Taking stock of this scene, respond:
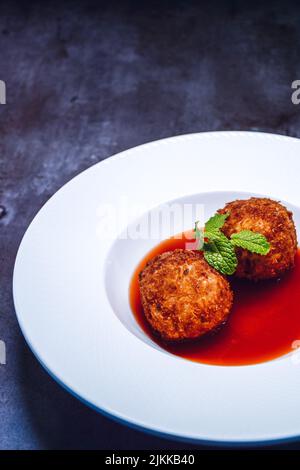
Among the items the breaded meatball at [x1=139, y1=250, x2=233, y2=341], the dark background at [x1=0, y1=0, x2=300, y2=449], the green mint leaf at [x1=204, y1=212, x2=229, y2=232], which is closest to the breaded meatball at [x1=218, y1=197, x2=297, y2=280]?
the green mint leaf at [x1=204, y1=212, x2=229, y2=232]

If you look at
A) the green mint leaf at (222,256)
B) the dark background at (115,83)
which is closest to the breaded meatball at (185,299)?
the green mint leaf at (222,256)

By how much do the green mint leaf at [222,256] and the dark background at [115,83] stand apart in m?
0.75

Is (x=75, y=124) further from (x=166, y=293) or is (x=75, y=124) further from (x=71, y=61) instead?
(x=166, y=293)

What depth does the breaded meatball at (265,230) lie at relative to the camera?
222cm

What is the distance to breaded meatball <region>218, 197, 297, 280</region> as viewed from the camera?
7.30 feet

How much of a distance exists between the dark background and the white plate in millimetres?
305

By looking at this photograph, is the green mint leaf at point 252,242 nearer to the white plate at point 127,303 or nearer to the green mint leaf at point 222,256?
the green mint leaf at point 222,256

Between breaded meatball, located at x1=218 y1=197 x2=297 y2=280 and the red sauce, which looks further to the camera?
breaded meatball, located at x1=218 y1=197 x2=297 y2=280

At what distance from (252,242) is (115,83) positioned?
1933 millimetres

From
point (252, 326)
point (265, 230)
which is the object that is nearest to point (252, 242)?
point (265, 230)

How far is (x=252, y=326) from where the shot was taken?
7.33ft

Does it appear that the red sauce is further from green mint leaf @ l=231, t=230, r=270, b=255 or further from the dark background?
the dark background

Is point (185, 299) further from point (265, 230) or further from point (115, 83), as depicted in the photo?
point (115, 83)
